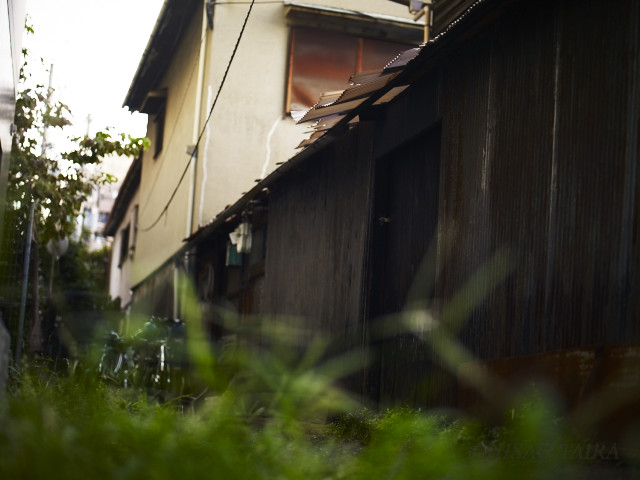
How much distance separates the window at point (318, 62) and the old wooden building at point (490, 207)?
5.00 metres

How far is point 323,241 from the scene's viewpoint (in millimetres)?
10133

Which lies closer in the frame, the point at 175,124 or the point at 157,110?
the point at 175,124

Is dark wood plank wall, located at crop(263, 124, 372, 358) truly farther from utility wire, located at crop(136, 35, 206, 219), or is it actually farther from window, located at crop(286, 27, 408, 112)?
utility wire, located at crop(136, 35, 206, 219)

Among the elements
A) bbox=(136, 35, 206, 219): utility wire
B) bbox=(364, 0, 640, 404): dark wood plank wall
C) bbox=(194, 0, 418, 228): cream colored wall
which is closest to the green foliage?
bbox=(364, 0, 640, 404): dark wood plank wall

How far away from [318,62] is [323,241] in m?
5.63

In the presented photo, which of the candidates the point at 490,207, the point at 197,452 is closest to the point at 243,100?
the point at 490,207

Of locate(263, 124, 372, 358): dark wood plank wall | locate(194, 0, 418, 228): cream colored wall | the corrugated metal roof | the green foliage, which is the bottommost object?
the green foliage

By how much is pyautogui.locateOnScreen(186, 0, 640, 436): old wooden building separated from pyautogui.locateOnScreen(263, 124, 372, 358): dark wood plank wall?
0.04 meters

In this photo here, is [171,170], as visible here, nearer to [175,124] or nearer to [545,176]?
[175,124]

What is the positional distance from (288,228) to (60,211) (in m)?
3.19

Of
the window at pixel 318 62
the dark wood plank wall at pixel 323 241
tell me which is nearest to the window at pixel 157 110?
the window at pixel 318 62

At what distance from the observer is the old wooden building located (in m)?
4.78

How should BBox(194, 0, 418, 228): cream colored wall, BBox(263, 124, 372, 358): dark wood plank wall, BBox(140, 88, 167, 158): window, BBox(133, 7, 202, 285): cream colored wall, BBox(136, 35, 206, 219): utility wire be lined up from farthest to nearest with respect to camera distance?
BBox(140, 88, 167, 158): window < BBox(133, 7, 202, 285): cream colored wall < BBox(136, 35, 206, 219): utility wire < BBox(194, 0, 418, 228): cream colored wall < BBox(263, 124, 372, 358): dark wood plank wall

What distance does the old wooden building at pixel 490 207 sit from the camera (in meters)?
4.78
